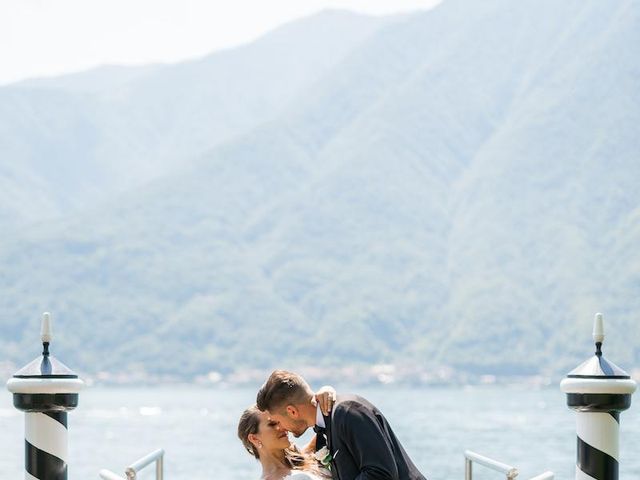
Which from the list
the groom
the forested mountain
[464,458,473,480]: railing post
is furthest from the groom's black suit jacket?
the forested mountain

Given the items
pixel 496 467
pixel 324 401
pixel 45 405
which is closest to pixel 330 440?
pixel 324 401

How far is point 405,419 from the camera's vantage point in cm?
10850

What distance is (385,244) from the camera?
16412 cm

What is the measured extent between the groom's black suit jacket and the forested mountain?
133m

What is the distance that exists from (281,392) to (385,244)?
159 metres

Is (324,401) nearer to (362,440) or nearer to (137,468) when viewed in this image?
(362,440)

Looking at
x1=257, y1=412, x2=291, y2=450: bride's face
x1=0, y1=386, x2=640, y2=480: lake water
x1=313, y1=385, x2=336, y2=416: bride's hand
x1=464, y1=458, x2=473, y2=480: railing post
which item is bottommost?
x1=0, y1=386, x2=640, y2=480: lake water

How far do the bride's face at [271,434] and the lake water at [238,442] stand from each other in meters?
49.3

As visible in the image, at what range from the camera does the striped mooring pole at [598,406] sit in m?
6.12

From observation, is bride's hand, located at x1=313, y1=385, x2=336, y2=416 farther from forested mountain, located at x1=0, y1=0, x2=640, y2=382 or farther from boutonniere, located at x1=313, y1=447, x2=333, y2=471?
forested mountain, located at x1=0, y1=0, x2=640, y2=382

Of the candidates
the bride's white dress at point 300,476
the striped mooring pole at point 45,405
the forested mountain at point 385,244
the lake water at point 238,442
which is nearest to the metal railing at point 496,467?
the bride's white dress at point 300,476

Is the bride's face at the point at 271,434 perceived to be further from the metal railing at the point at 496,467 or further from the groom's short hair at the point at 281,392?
the metal railing at the point at 496,467

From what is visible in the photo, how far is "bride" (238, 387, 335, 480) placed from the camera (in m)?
5.04

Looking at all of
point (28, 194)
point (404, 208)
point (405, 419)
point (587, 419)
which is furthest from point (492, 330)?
point (587, 419)
